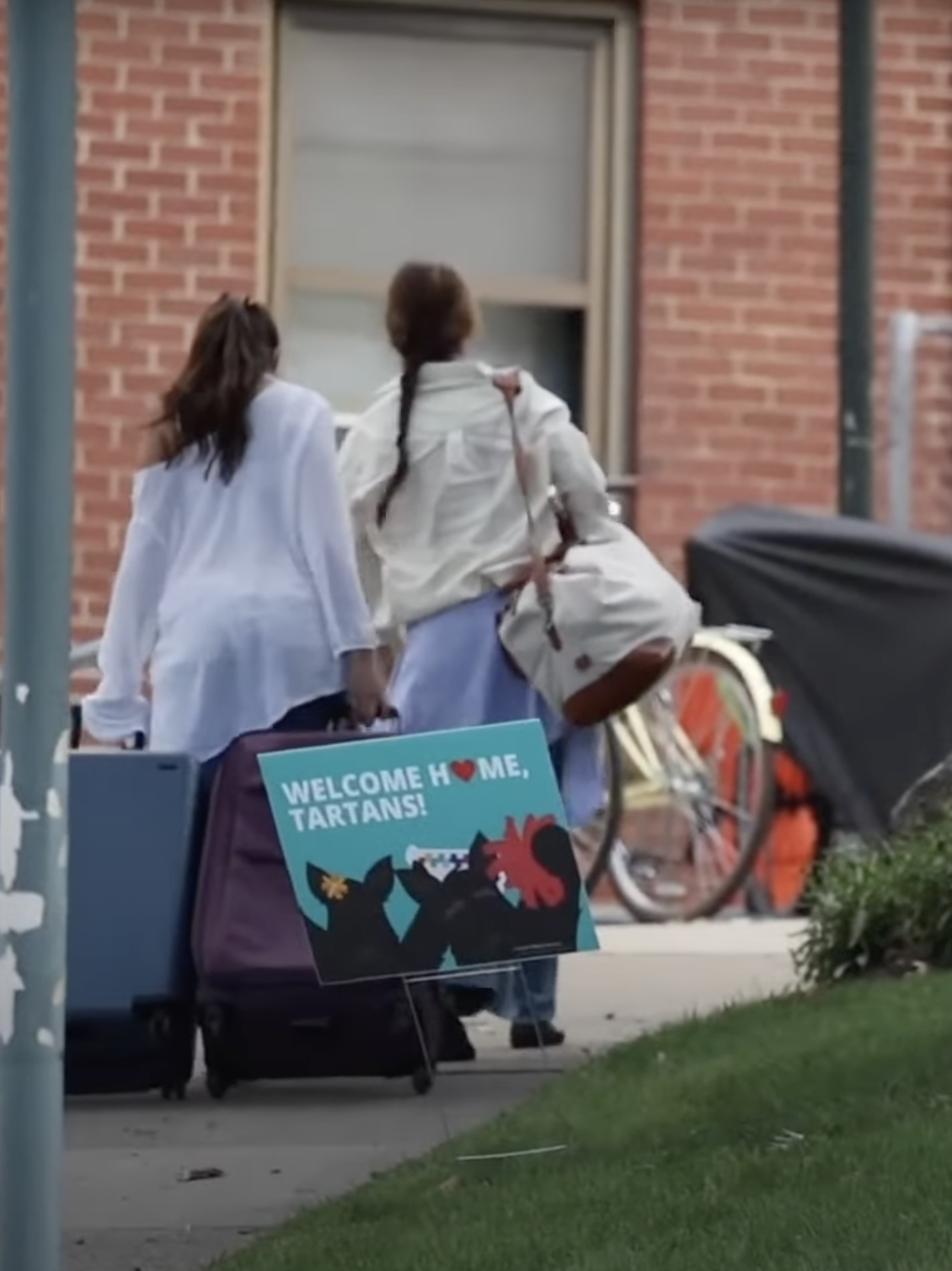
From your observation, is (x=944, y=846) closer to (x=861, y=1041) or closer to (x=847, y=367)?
(x=861, y=1041)

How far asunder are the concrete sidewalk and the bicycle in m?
1.62

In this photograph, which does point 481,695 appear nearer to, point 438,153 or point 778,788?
point 778,788

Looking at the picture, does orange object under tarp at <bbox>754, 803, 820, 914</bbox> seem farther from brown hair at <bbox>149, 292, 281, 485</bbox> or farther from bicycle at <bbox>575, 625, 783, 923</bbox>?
brown hair at <bbox>149, 292, 281, 485</bbox>

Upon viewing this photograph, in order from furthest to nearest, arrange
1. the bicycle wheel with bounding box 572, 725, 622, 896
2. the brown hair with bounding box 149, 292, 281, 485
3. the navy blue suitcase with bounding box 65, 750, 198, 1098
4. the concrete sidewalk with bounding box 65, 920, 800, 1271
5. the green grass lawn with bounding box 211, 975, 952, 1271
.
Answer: the bicycle wheel with bounding box 572, 725, 622, 896, the brown hair with bounding box 149, 292, 281, 485, the navy blue suitcase with bounding box 65, 750, 198, 1098, the concrete sidewalk with bounding box 65, 920, 800, 1271, the green grass lawn with bounding box 211, 975, 952, 1271

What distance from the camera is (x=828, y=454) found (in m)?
11.2

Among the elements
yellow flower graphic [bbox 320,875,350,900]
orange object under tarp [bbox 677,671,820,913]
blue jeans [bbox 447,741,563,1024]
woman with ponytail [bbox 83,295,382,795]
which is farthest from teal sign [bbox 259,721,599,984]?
orange object under tarp [bbox 677,671,820,913]

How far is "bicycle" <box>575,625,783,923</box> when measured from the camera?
9.84 m

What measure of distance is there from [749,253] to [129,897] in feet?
17.7

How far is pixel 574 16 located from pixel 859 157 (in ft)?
6.24

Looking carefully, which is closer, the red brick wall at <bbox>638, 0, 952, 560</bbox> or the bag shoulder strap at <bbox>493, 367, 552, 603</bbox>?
the bag shoulder strap at <bbox>493, 367, 552, 603</bbox>

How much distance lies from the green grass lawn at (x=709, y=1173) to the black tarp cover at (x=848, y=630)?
11.5 feet

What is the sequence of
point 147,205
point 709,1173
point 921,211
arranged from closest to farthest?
point 709,1173, point 147,205, point 921,211

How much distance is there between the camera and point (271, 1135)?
621 cm

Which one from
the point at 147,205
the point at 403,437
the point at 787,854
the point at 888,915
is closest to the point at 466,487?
the point at 403,437
